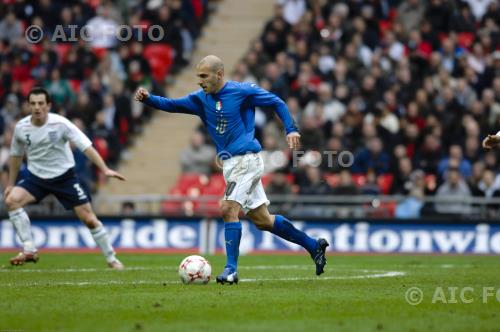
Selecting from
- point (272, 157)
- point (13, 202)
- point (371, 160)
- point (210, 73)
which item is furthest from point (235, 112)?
point (272, 157)

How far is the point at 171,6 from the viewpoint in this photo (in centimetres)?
2770

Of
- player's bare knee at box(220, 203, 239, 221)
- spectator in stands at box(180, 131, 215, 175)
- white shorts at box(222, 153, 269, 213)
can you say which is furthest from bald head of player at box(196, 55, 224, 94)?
spectator in stands at box(180, 131, 215, 175)

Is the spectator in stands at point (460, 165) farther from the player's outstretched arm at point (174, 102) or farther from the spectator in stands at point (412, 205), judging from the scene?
the player's outstretched arm at point (174, 102)

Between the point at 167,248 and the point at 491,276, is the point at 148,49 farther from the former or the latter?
the point at 491,276

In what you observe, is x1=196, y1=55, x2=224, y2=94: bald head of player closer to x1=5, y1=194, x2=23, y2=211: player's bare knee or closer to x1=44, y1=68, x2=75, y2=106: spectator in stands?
x1=5, y1=194, x2=23, y2=211: player's bare knee

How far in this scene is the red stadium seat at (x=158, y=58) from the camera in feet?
90.4

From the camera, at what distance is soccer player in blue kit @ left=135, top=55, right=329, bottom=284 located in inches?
484

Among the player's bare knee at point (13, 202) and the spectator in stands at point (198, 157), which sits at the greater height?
the spectator in stands at point (198, 157)

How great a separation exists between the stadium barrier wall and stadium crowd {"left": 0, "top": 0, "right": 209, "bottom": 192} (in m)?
2.71

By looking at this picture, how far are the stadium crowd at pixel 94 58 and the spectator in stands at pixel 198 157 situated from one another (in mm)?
2051

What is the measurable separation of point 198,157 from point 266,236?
9.03 feet

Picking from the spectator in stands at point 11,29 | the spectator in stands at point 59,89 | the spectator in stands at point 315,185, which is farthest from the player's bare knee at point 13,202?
the spectator in stands at point 11,29

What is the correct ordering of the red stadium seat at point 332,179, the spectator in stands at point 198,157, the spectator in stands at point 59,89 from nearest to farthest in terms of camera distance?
the red stadium seat at point 332,179 → the spectator in stands at point 198,157 → the spectator in stands at point 59,89

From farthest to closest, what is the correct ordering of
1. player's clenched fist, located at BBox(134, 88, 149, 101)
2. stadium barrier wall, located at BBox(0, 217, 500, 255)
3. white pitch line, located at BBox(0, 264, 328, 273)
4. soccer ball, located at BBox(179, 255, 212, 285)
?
stadium barrier wall, located at BBox(0, 217, 500, 255)
white pitch line, located at BBox(0, 264, 328, 273)
player's clenched fist, located at BBox(134, 88, 149, 101)
soccer ball, located at BBox(179, 255, 212, 285)
